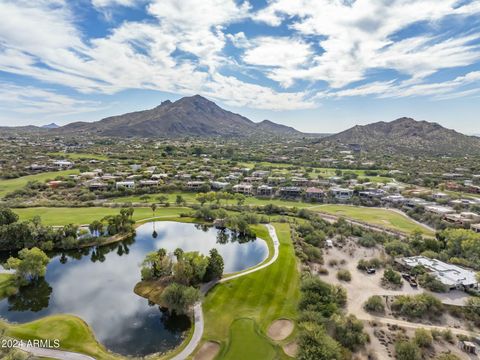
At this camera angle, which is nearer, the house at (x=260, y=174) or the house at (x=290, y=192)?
the house at (x=290, y=192)

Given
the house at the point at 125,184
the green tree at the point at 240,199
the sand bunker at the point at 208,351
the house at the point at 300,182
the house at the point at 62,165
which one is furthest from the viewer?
the house at the point at 62,165

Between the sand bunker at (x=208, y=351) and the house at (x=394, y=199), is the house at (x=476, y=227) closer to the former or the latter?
the house at (x=394, y=199)

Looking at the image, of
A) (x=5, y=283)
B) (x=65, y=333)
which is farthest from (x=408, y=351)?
(x=5, y=283)

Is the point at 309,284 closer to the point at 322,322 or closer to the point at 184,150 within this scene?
the point at 322,322

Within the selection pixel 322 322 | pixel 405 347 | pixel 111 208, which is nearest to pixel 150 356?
pixel 322 322

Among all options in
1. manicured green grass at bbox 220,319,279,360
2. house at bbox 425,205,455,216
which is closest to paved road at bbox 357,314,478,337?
manicured green grass at bbox 220,319,279,360

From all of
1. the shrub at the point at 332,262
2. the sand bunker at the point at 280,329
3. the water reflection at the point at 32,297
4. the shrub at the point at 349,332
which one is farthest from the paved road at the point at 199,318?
the water reflection at the point at 32,297

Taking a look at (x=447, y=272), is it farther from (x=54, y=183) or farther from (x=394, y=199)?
(x=54, y=183)
